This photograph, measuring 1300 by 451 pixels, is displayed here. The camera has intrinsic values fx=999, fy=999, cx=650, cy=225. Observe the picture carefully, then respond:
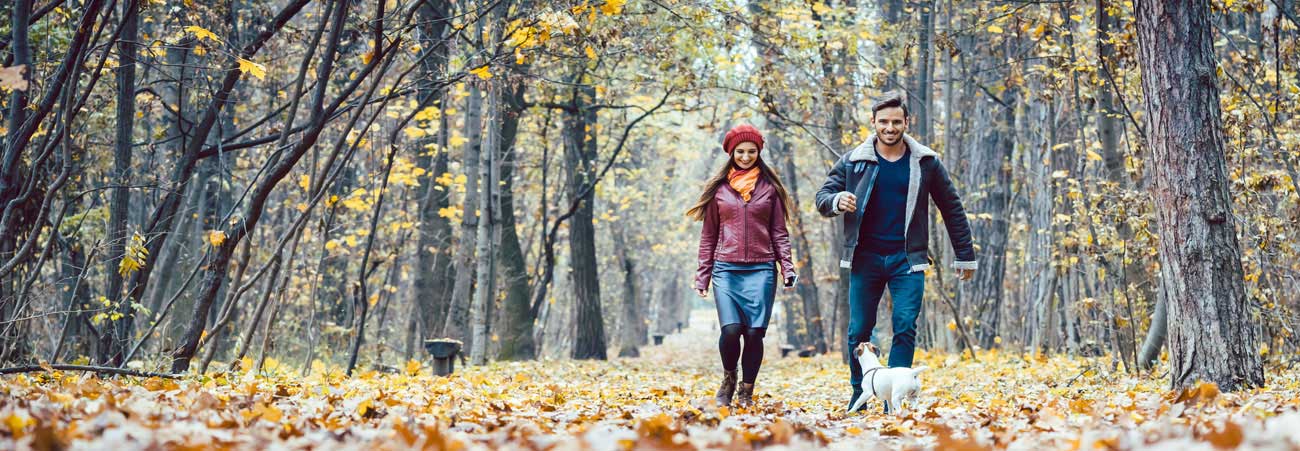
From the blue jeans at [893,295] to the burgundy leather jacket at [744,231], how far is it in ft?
1.51

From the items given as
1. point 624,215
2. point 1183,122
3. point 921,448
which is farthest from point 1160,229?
point 624,215

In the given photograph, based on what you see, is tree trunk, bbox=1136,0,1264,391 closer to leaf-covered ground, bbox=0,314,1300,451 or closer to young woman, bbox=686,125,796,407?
leaf-covered ground, bbox=0,314,1300,451

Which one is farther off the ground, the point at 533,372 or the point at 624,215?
the point at 624,215

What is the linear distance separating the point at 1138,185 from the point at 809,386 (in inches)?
158

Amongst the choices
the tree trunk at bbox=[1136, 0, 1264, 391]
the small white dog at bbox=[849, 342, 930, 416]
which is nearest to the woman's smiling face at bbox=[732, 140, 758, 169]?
the small white dog at bbox=[849, 342, 930, 416]

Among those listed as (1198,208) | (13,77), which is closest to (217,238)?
(13,77)

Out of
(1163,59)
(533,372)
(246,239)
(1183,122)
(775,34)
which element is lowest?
(533,372)

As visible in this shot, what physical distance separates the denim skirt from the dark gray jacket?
512mm

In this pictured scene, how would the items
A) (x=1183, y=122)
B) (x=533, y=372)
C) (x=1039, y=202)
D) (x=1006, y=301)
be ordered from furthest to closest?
(x=1006, y=301), (x=1039, y=202), (x=533, y=372), (x=1183, y=122)

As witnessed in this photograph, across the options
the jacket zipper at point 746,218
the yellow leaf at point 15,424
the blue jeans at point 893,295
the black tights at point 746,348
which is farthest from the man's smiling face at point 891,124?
the yellow leaf at point 15,424

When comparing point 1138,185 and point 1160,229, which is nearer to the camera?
point 1160,229

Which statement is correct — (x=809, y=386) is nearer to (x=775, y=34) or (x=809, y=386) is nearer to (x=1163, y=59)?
(x=775, y=34)

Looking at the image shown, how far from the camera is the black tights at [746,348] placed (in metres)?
6.17

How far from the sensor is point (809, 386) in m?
11.1
